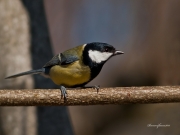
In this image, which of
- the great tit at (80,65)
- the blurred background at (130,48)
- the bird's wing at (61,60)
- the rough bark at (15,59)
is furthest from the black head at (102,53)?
the blurred background at (130,48)

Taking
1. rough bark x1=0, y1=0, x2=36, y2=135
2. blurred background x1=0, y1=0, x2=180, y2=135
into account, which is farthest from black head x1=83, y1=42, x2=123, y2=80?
blurred background x1=0, y1=0, x2=180, y2=135

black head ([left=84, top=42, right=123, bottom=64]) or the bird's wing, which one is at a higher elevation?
black head ([left=84, top=42, right=123, bottom=64])

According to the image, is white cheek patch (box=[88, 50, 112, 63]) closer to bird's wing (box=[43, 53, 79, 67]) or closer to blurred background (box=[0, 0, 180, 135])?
bird's wing (box=[43, 53, 79, 67])

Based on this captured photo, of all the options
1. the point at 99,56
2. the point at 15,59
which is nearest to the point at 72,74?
the point at 99,56

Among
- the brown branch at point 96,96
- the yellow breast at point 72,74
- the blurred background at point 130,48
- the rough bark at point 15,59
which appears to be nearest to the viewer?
the brown branch at point 96,96

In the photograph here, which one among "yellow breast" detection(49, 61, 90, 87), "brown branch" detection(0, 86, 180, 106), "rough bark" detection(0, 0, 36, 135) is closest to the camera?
"brown branch" detection(0, 86, 180, 106)

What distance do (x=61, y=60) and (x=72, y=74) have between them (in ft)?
0.56

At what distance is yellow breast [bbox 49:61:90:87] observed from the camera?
82.1 inches

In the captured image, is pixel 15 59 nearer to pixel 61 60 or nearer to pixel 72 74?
pixel 61 60

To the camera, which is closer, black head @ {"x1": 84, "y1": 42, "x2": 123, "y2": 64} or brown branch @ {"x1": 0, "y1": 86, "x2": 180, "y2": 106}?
brown branch @ {"x1": 0, "y1": 86, "x2": 180, "y2": 106}

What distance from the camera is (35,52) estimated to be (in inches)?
92.7

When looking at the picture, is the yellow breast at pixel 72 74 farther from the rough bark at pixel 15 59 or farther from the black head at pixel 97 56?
the rough bark at pixel 15 59

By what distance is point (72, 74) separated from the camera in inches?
82.4

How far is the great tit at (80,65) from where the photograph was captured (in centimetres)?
210
